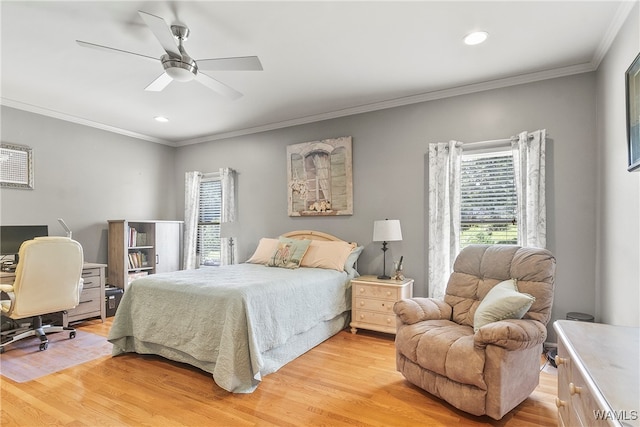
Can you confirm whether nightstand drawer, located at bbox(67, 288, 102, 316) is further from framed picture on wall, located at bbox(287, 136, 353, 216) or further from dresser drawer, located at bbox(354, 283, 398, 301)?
dresser drawer, located at bbox(354, 283, 398, 301)

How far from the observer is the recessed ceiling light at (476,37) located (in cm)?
257

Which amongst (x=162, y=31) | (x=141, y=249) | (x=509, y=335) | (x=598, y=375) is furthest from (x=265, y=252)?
(x=598, y=375)

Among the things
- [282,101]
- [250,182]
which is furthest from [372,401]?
[250,182]

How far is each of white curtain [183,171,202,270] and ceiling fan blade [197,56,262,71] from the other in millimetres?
3266

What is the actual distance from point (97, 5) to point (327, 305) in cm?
311

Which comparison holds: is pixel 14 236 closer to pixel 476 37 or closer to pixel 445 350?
pixel 445 350

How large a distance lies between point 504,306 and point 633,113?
1.45m

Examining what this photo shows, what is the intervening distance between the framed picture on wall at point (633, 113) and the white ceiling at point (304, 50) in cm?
50

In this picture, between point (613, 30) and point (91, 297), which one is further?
point (91, 297)

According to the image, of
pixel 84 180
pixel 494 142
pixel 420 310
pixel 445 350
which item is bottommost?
pixel 445 350

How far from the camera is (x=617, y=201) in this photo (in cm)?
249

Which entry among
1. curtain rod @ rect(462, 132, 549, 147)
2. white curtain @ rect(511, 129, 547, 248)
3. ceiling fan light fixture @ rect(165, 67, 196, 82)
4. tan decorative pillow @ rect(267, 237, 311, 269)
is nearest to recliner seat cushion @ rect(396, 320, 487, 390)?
white curtain @ rect(511, 129, 547, 248)

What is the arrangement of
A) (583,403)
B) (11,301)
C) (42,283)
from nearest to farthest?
1. (583,403)
2. (11,301)
3. (42,283)

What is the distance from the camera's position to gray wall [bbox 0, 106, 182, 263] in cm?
406
